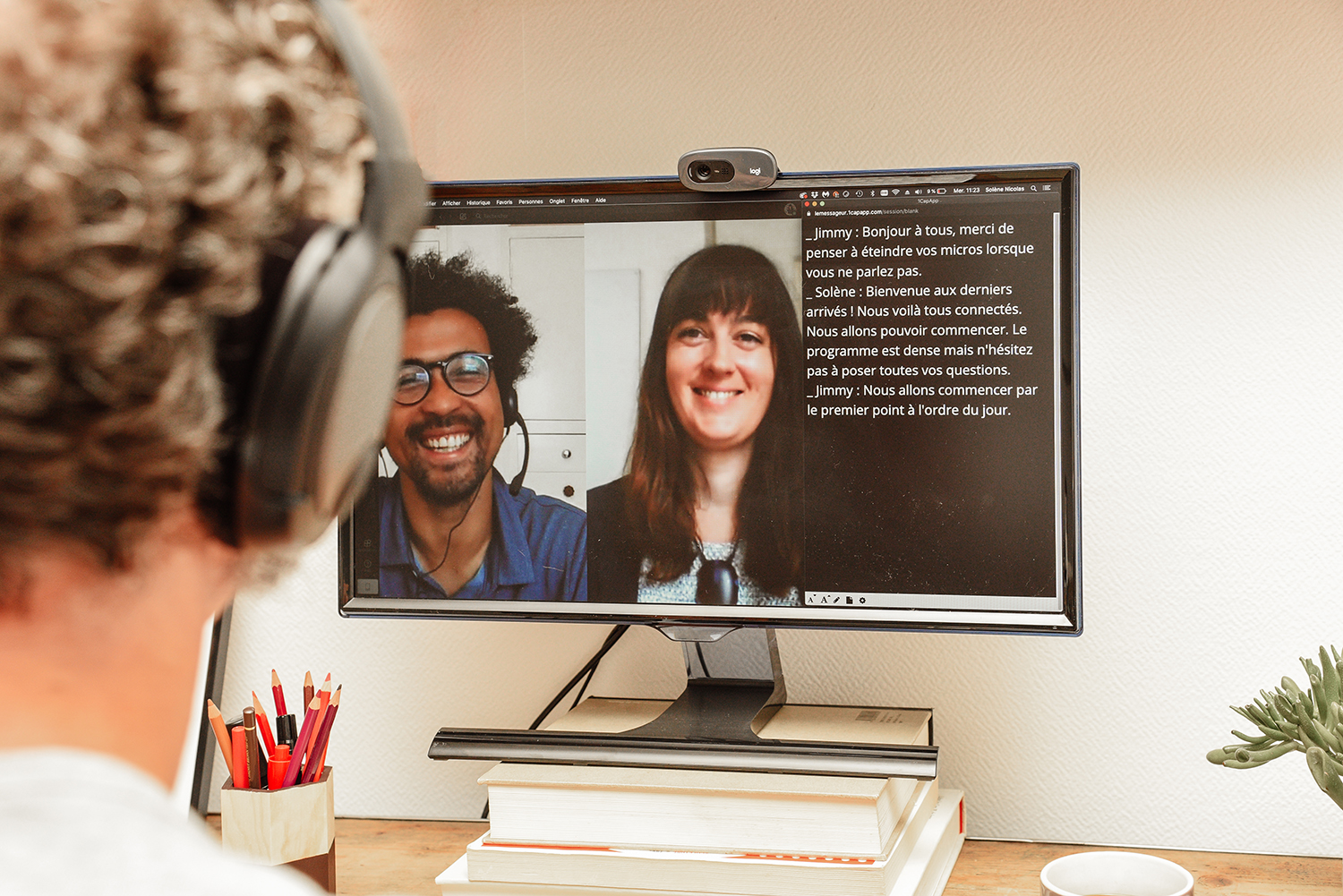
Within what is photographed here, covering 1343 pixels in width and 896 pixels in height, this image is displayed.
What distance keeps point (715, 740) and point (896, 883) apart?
0.17 metres

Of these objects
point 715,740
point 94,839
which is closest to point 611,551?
point 715,740

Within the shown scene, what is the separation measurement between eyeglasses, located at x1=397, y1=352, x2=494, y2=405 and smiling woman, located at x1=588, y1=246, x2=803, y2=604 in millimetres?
142

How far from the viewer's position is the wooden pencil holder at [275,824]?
2.87 ft

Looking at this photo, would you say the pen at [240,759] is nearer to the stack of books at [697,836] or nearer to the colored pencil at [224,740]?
the colored pencil at [224,740]

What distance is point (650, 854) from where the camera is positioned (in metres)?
0.83

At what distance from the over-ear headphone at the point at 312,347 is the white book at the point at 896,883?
0.54 metres

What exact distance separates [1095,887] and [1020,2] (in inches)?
29.4

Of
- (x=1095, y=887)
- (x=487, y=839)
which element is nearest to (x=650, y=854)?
(x=487, y=839)

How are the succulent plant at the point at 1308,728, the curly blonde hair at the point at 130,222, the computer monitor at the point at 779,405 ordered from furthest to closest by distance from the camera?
the computer monitor at the point at 779,405 < the succulent plant at the point at 1308,728 < the curly blonde hair at the point at 130,222

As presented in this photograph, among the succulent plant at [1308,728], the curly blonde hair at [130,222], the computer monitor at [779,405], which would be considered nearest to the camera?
the curly blonde hair at [130,222]

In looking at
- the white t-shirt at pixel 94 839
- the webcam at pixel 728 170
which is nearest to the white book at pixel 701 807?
the webcam at pixel 728 170

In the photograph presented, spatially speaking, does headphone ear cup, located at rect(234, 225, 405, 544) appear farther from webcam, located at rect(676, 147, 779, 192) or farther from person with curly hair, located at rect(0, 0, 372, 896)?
webcam, located at rect(676, 147, 779, 192)

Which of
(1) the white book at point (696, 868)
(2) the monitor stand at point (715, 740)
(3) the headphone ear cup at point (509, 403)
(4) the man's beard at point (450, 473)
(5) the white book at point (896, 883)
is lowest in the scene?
(5) the white book at point (896, 883)

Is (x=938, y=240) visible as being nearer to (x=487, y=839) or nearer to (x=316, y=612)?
(x=487, y=839)
